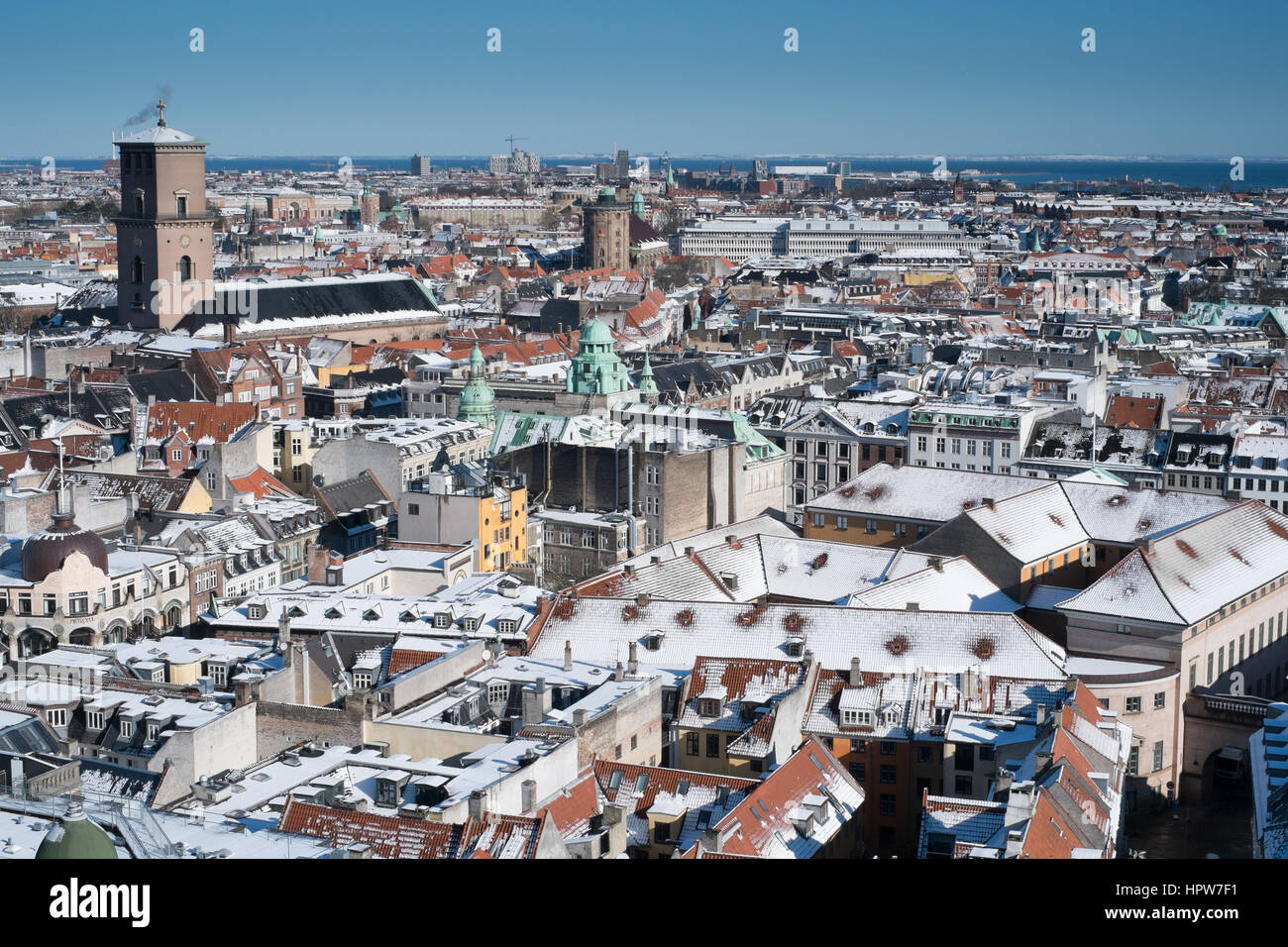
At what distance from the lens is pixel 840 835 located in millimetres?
25016

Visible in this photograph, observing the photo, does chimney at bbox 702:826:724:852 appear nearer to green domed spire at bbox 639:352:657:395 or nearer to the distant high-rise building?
green domed spire at bbox 639:352:657:395

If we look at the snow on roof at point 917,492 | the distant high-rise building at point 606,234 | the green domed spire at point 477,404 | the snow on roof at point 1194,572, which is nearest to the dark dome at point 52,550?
the snow on roof at point 917,492

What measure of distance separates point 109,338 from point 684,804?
55.2m

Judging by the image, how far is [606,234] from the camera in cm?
12975

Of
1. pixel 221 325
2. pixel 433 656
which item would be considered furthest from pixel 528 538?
pixel 221 325

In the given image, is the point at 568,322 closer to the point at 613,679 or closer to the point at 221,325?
the point at 221,325

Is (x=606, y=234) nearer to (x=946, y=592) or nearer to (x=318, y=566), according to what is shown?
(x=318, y=566)

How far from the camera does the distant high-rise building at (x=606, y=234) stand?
424ft

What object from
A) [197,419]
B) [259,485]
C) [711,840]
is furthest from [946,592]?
[197,419]

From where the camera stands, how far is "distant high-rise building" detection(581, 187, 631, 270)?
12912 cm

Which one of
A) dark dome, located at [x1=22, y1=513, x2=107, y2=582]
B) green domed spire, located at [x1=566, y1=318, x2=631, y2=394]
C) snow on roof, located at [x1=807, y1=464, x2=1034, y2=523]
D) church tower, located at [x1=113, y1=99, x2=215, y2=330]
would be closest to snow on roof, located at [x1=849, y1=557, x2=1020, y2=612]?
snow on roof, located at [x1=807, y1=464, x2=1034, y2=523]

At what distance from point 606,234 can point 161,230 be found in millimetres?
A: 57332

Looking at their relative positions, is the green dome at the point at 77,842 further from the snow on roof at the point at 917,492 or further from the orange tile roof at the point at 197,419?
the orange tile roof at the point at 197,419

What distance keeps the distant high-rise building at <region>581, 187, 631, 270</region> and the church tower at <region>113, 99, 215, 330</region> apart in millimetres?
53375
